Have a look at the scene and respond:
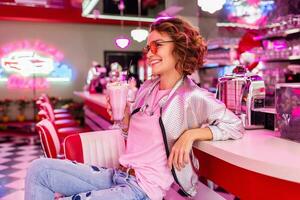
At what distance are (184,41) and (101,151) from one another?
32.1 inches

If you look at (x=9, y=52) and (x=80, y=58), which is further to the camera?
(x=80, y=58)

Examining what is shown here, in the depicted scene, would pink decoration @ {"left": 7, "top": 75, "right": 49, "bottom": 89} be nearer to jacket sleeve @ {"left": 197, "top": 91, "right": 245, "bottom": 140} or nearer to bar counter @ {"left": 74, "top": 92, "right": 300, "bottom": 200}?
bar counter @ {"left": 74, "top": 92, "right": 300, "bottom": 200}

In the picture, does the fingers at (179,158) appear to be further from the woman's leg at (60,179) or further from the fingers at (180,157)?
the woman's leg at (60,179)

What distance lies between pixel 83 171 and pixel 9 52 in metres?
8.04

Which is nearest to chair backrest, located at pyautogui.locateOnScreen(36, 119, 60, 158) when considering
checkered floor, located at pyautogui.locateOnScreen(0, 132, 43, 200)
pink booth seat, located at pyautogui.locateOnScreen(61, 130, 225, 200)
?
pink booth seat, located at pyautogui.locateOnScreen(61, 130, 225, 200)

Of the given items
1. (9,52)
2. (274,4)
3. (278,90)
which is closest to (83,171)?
(278,90)

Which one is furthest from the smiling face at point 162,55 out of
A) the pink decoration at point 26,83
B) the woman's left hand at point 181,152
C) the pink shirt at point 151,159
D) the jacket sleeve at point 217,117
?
the pink decoration at point 26,83

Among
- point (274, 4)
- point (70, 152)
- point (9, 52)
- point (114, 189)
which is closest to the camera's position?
point (114, 189)

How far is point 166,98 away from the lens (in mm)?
1615

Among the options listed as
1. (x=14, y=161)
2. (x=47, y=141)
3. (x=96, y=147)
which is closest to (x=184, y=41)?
(x=96, y=147)

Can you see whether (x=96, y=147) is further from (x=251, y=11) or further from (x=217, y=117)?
(x=251, y=11)

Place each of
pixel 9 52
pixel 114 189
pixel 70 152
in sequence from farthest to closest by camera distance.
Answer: pixel 9 52
pixel 70 152
pixel 114 189

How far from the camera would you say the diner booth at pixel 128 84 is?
156 cm

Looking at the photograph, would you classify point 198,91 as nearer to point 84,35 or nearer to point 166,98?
point 166,98
